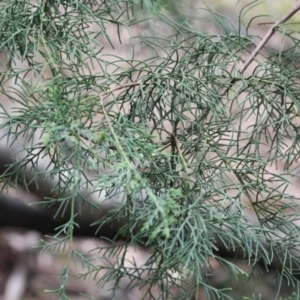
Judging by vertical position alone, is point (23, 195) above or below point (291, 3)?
below

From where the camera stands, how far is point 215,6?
2363 millimetres

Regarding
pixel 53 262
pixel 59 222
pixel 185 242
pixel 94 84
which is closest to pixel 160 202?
pixel 185 242

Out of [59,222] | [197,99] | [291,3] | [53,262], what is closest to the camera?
[197,99]

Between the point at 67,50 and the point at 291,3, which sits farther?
the point at 291,3

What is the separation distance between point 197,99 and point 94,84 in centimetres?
14

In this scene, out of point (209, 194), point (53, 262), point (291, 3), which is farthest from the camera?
point (291, 3)

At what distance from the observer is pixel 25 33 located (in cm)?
57

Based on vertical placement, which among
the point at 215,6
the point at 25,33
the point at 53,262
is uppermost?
the point at 215,6

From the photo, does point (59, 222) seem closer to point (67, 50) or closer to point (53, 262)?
point (53, 262)

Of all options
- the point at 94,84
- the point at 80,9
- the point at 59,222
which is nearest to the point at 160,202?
the point at 94,84

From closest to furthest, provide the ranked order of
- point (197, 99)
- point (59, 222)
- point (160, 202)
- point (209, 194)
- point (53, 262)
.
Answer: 1. point (160, 202)
2. point (209, 194)
3. point (197, 99)
4. point (59, 222)
5. point (53, 262)

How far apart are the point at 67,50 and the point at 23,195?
42.2 inches

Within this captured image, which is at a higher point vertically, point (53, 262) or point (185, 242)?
point (185, 242)

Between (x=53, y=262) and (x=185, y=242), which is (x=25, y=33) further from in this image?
(x=53, y=262)
